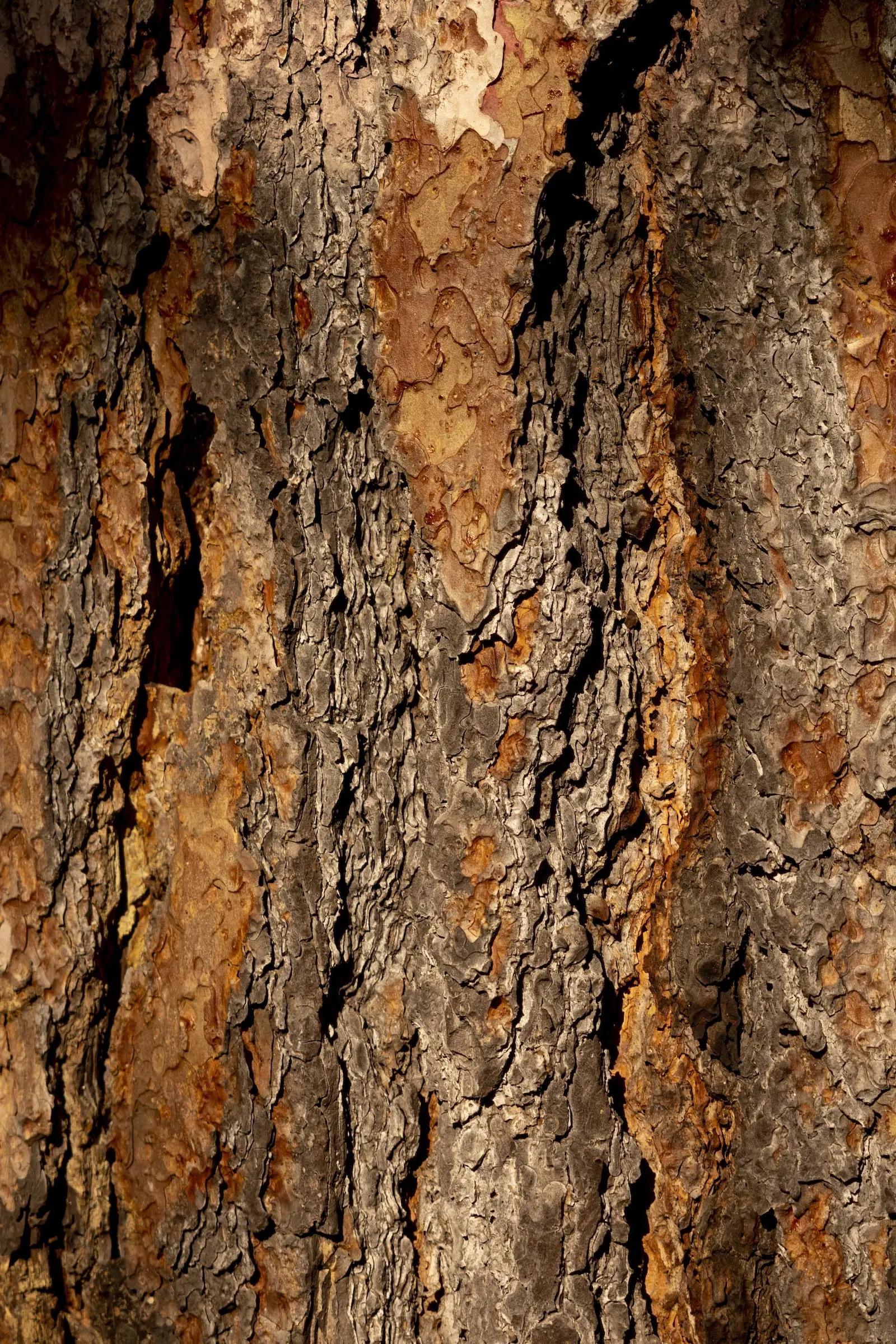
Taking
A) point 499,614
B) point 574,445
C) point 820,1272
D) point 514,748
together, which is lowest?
point 820,1272

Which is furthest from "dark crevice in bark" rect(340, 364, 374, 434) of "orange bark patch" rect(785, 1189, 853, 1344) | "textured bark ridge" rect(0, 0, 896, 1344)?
"orange bark patch" rect(785, 1189, 853, 1344)

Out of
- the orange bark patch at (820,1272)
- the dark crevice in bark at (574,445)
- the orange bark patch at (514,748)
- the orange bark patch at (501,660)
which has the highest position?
the dark crevice in bark at (574,445)

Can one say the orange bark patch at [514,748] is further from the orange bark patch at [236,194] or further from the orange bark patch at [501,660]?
the orange bark patch at [236,194]

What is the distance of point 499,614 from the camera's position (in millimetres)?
975

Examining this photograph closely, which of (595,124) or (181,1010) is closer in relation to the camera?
(595,124)

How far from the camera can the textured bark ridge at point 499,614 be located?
96cm

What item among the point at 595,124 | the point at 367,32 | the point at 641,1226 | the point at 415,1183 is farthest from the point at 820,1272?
the point at 367,32

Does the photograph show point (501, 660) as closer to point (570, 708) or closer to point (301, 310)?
point (570, 708)

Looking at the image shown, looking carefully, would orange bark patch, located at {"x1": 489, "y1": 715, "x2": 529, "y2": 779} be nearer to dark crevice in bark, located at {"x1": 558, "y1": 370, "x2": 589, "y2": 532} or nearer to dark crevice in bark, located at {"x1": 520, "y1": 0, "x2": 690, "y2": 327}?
dark crevice in bark, located at {"x1": 558, "y1": 370, "x2": 589, "y2": 532}

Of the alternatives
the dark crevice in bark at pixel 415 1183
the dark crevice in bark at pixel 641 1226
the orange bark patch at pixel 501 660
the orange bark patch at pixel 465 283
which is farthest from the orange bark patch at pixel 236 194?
the dark crevice in bark at pixel 641 1226

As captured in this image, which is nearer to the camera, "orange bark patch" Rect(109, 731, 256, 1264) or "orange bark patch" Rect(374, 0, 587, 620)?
"orange bark patch" Rect(374, 0, 587, 620)

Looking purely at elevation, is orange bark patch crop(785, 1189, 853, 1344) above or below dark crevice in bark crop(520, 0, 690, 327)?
below

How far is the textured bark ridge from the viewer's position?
958 millimetres

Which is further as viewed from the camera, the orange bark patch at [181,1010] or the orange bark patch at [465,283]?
the orange bark patch at [181,1010]
